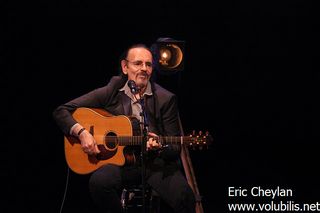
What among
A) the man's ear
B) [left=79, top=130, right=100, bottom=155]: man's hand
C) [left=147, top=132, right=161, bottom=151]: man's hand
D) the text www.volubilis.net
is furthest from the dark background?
[left=147, top=132, right=161, bottom=151]: man's hand

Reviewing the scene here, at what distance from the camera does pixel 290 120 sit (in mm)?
5508

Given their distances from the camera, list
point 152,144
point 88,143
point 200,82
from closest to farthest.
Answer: point 152,144 < point 88,143 < point 200,82

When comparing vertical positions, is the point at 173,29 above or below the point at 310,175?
above

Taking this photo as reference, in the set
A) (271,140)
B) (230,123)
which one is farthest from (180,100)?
(271,140)

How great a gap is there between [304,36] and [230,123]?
114cm

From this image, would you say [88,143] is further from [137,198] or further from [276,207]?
[276,207]

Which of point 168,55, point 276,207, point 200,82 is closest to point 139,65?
point 168,55

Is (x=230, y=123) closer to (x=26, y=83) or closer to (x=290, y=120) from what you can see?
(x=290, y=120)

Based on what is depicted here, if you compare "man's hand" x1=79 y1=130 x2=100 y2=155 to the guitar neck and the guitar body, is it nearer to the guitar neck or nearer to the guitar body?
the guitar body

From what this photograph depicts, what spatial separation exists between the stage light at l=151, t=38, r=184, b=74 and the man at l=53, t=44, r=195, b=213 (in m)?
0.31

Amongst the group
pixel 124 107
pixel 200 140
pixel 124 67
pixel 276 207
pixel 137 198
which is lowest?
pixel 276 207

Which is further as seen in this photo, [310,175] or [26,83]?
[310,175]

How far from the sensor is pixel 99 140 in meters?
4.08

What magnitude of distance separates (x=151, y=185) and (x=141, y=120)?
52cm
